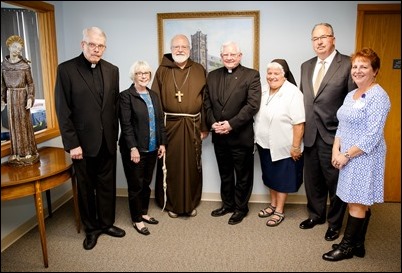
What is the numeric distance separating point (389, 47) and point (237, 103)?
1.52 metres

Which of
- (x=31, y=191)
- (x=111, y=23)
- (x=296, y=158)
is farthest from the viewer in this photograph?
(x=111, y=23)

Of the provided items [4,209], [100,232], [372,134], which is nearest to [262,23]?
[372,134]

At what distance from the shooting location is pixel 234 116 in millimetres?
2734

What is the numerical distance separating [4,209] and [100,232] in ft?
2.29

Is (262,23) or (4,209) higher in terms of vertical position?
(262,23)

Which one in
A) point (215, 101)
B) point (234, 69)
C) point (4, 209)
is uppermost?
A: point (234, 69)

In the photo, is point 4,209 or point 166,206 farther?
point 166,206

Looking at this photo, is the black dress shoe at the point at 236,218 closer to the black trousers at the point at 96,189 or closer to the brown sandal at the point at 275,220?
the brown sandal at the point at 275,220

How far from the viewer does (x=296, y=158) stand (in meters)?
2.68

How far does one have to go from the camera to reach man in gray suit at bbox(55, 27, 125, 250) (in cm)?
223

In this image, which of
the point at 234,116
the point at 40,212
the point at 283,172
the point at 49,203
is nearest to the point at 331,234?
the point at 283,172

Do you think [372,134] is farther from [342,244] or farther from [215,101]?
[215,101]

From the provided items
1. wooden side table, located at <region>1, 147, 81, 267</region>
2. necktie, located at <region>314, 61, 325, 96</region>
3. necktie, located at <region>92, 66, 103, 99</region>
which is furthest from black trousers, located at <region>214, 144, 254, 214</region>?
wooden side table, located at <region>1, 147, 81, 267</region>

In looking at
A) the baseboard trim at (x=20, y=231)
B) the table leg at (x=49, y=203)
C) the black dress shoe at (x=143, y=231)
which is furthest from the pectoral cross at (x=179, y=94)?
the baseboard trim at (x=20, y=231)
